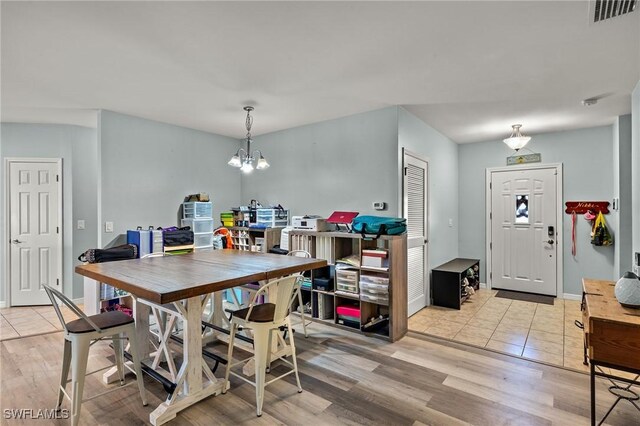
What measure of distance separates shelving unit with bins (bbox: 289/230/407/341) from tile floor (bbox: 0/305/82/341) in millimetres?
2942

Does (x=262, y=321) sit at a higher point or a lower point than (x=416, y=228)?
lower

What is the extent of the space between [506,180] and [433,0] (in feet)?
14.3

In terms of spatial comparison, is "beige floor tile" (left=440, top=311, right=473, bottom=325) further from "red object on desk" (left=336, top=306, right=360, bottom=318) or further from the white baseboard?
the white baseboard

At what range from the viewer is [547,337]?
3471mm

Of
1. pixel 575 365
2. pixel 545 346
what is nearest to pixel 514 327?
pixel 545 346

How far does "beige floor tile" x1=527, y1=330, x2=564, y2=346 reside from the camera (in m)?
3.36

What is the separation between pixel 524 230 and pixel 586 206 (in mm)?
865

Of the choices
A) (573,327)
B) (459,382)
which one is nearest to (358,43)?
(459,382)

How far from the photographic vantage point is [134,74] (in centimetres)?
287

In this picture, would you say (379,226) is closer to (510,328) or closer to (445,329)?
(445,329)

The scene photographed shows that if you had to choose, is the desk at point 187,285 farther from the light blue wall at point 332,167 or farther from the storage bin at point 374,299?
the light blue wall at point 332,167

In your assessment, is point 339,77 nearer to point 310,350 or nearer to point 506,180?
point 310,350

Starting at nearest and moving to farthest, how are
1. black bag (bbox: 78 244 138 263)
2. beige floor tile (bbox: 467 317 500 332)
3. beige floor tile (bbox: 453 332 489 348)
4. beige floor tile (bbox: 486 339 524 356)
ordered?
beige floor tile (bbox: 486 339 524 356) < black bag (bbox: 78 244 138 263) < beige floor tile (bbox: 453 332 489 348) < beige floor tile (bbox: 467 317 500 332)

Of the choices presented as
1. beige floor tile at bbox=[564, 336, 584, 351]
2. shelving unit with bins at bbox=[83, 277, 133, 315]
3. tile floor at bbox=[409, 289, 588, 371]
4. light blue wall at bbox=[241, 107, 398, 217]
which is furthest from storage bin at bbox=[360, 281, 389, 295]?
shelving unit with bins at bbox=[83, 277, 133, 315]
